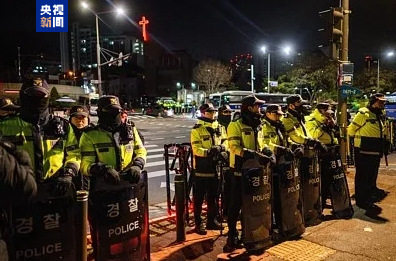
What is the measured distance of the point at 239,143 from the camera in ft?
16.7

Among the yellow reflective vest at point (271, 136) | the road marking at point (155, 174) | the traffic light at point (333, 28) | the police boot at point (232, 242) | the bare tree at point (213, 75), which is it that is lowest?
the road marking at point (155, 174)

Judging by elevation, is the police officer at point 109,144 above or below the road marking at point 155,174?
above

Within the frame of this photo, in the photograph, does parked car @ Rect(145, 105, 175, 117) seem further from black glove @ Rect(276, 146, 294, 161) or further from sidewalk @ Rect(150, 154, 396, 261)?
black glove @ Rect(276, 146, 294, 161)

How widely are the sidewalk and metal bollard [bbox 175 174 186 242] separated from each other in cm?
12

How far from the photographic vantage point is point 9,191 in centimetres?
218

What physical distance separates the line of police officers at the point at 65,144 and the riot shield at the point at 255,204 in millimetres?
1386

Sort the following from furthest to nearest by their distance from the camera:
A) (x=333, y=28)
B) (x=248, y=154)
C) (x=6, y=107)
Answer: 1. (x=333, y=28)
2. (x=6, y=107)
3. (x=248, y=154)

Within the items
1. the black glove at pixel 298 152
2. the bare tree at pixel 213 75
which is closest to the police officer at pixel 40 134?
the black glove at pixel 298 152

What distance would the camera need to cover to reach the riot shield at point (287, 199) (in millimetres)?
5242

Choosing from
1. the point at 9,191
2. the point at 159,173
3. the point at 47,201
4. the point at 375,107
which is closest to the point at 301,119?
the point at 375,107

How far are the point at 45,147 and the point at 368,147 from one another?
557cm
